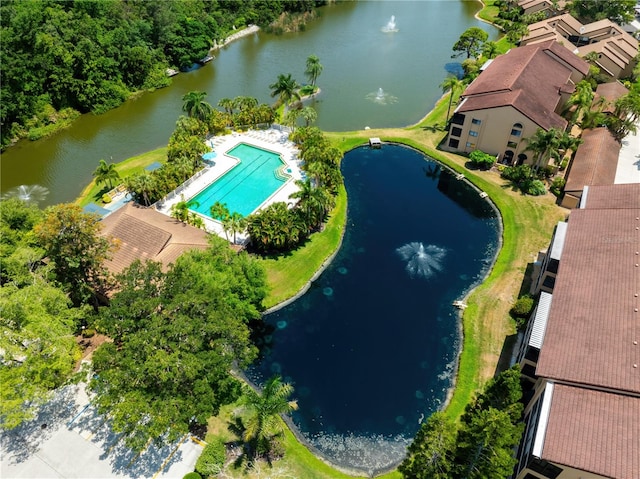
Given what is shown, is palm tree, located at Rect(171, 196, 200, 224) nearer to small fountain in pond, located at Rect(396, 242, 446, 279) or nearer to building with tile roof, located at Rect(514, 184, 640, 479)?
small fountain in pond, located at Rect(396, 242, 446, 279)

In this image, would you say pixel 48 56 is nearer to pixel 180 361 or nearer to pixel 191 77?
pixel 191 77

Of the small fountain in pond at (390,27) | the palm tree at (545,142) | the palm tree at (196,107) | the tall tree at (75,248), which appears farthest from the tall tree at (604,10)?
the tall tree at (75,248)

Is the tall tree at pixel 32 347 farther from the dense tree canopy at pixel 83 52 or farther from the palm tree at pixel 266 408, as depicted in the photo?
the dense tree canopy at pixel 83 52

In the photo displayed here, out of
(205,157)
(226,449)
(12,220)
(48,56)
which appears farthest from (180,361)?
(48,56)

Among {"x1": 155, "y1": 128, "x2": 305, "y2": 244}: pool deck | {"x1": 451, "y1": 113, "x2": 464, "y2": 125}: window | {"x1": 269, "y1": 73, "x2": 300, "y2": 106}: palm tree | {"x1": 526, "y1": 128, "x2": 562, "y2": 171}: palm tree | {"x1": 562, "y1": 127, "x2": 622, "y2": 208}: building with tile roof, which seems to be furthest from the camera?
{"x1": 269, "y1": 73, "x2": 300, "y2": 106}: palm tree

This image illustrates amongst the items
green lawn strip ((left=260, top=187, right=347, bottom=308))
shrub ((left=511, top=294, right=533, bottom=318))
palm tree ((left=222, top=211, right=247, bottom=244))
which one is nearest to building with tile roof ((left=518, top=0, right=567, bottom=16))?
green lawn strip ((left=260, top=187, right=347, bottom=308))

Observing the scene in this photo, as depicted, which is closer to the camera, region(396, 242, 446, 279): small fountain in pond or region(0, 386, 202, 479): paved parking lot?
region(0, 386, 202, 479): paved parking lot

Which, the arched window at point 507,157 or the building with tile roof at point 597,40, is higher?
the building with tile roof at point 597,40
